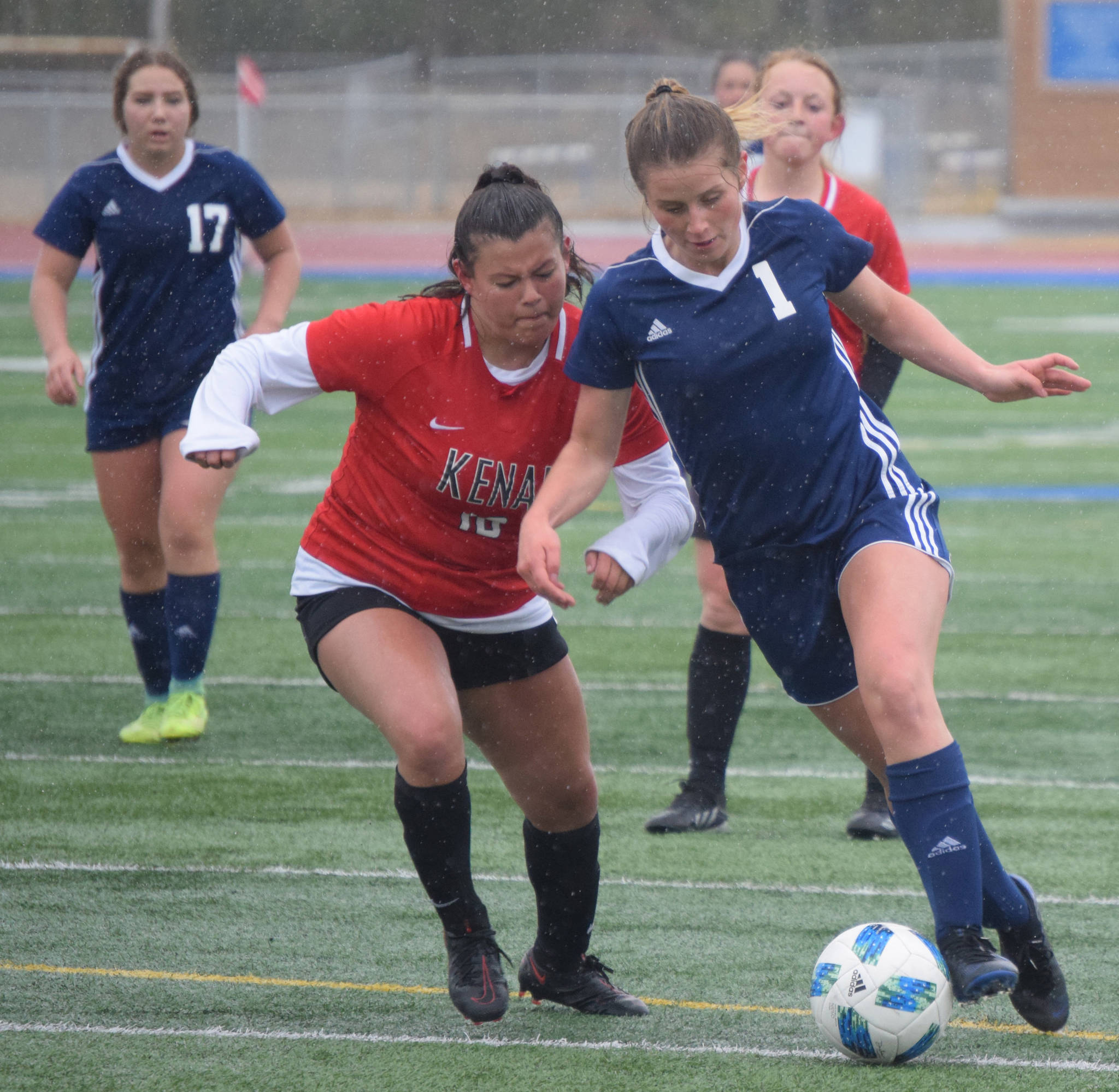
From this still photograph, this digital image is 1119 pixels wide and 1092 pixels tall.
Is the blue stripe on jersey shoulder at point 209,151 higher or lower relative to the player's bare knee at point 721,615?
higher

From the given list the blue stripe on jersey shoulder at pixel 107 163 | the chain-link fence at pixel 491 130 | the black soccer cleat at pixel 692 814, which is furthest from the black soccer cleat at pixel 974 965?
the chain-link fence at pixel 491 130

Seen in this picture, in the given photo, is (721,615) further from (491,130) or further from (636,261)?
(491,130)

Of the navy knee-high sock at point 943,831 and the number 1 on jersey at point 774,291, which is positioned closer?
the navy knee-high sock at point 943,831

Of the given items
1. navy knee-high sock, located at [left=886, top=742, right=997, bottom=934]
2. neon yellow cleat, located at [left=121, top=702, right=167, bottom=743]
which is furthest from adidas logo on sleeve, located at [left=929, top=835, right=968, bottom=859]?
neon yellow cleat, located at [left=121, top=702, right=167, bottom=743]

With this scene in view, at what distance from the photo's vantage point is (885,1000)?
10.9 ft

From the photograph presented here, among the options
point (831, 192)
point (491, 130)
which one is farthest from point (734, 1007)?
point (491, 130)

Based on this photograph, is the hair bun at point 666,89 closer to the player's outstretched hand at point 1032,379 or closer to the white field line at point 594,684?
the player's outstretched hand at point 1032,379

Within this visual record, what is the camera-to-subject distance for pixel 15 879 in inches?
183

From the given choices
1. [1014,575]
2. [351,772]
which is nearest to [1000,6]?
[1014,575]

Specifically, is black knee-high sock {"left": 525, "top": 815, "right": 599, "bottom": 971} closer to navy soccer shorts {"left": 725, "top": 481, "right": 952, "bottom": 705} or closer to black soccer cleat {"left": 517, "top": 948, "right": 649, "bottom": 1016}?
black soccer cleat {"left": 517, "top": 948, "right": 649, "bottom": 1016}

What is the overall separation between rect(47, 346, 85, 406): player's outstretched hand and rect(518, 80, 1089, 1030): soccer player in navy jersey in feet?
9.34

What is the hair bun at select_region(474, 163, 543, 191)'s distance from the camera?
357cm

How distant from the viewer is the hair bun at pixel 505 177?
3.57 metres

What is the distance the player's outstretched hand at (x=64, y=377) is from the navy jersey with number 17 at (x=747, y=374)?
2837 mm
